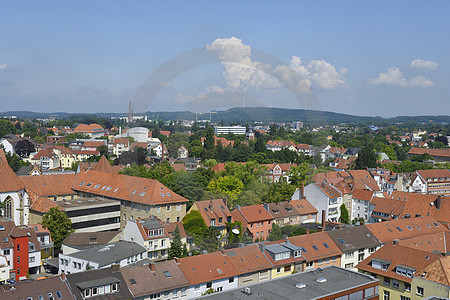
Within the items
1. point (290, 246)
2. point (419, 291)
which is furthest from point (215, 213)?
point (419, 291)

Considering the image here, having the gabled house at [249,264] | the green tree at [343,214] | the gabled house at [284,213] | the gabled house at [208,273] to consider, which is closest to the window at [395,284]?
the gabled house at [249,264]

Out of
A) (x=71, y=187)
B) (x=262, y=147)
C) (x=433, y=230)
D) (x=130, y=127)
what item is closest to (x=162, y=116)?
(x=130, y=127)

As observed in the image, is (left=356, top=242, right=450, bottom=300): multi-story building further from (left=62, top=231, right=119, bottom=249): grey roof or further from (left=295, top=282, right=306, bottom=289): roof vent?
(left=62, top=231, right=119, bottom=249): grey roof

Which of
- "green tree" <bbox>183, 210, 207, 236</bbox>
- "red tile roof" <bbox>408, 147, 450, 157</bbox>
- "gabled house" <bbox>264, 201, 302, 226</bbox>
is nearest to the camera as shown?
"green tree" <bbox>183, 210, 207, 236</bbox>

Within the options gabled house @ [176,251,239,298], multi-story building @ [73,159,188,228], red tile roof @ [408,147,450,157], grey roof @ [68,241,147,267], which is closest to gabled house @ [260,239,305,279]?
gabled house @ [176,251,239,298]

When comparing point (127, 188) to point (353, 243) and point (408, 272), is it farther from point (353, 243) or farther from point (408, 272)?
point (408, 272)

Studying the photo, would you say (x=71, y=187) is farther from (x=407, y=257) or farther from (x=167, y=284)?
(x=407, y=257)

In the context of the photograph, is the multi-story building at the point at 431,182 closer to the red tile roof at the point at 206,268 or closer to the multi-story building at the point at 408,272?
the multi-story building at the point at 408,272
